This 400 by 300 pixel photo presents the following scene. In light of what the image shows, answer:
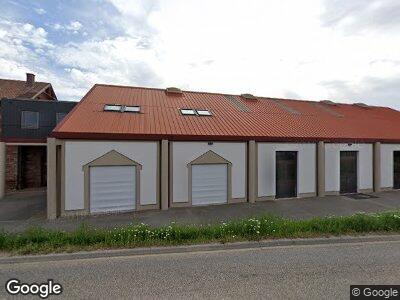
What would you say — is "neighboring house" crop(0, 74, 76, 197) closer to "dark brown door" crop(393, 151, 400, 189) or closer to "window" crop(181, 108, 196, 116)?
"window" crop(181, 108, 196, 116)

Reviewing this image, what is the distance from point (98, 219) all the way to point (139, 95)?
8.54 m

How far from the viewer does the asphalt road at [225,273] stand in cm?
426

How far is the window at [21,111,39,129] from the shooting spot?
56.9 feet

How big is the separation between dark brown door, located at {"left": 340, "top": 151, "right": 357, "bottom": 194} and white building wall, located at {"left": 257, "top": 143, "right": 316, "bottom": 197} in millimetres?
1958

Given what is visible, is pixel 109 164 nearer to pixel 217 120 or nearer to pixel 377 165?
pixel 217 120

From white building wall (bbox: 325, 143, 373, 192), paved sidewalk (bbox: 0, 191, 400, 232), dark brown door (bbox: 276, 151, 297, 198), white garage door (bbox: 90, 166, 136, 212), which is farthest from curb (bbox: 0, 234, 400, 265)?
white building wall (bbox: 325, 143, 373, 192)

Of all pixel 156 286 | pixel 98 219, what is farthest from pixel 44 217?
pixel 156 286

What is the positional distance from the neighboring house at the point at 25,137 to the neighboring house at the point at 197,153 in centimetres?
546

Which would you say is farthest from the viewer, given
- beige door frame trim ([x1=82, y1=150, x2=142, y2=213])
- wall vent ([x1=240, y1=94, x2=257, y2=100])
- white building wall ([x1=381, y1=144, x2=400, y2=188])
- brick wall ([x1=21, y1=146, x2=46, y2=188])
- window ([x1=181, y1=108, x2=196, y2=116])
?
wall vent ([x1=240, y1=94, x2=257, y2=100])

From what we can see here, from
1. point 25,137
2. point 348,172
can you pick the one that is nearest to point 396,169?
point 348,172

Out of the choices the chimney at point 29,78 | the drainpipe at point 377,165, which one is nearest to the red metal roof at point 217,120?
the drainpipe at point 377,165

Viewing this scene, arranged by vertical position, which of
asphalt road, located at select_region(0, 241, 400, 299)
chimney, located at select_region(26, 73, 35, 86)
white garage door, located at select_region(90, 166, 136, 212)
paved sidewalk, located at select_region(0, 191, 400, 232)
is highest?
chimney, located at select_region(26, 73, 35, 86)

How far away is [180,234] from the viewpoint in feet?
21.8

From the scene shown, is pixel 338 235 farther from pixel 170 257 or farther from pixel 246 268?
pixel 170 257
